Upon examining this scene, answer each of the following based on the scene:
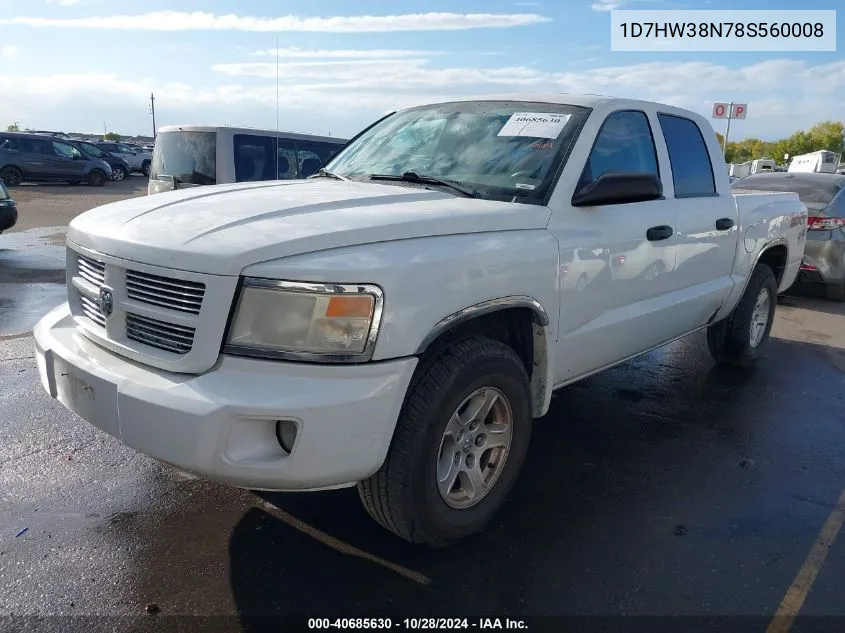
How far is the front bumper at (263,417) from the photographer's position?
7.60 feet

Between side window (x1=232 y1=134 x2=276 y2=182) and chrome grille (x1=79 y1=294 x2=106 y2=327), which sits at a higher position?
side window (x1=232 y1=134 x2=276 y2=182)

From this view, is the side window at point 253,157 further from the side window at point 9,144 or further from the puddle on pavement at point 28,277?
the side window at point 9,144

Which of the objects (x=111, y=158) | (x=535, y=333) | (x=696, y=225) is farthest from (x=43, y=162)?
(x=535, y=333)

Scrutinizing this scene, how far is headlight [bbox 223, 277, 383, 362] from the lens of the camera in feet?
7.91

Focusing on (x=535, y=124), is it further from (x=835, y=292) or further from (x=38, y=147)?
(x=38, y=147)

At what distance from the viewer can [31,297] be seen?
736 centimetres

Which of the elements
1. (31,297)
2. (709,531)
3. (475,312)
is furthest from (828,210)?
(31,297)

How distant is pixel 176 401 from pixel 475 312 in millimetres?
1133

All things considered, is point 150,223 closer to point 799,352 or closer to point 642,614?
point 642,614

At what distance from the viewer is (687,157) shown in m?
4.54

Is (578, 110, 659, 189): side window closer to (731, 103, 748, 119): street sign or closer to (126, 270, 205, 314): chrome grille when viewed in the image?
(126, 270, 205, 314): chrome grille

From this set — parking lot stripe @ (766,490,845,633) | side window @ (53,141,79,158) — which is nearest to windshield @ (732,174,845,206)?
parking lot stripe @ (766,490,845,633)

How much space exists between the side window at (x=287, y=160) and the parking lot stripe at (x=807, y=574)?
24.9 feet

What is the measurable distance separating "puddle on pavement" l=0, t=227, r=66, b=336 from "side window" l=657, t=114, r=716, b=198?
526 cm
